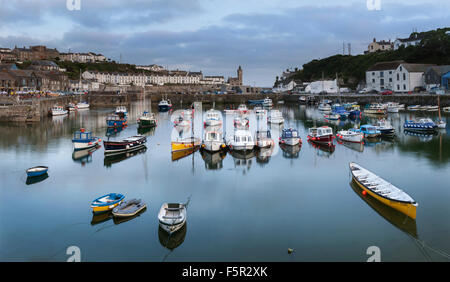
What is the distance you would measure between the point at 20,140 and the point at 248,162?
18750 mm

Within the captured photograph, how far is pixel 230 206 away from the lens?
14047mm

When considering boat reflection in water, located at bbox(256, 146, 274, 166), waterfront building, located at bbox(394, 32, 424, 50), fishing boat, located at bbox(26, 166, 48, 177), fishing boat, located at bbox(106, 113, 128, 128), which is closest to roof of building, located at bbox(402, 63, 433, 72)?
waterfront building, located at bbox(394, 32, 424, 50)

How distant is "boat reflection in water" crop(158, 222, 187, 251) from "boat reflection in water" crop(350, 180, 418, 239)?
22.0ft

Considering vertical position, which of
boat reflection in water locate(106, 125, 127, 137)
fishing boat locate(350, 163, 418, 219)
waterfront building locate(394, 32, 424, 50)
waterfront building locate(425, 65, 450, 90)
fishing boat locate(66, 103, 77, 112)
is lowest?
fishing boat locate(350, 163, 418, 219)

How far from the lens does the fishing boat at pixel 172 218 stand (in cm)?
1141

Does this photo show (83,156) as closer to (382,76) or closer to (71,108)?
(71,108)

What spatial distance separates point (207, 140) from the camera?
2312cm

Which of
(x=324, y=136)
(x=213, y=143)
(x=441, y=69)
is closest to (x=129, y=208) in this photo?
(x=213, y=143)

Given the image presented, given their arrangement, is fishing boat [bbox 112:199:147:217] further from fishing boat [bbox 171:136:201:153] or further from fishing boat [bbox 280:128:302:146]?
fishing boat [bbox 280:128:302:146]

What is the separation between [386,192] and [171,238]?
7842 millimetres

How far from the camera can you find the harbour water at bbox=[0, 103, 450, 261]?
10.6 m
